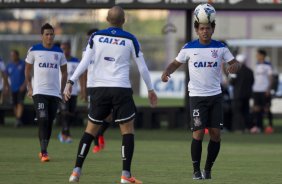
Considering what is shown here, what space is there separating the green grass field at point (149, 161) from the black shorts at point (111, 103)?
0.88 m

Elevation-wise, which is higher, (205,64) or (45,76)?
(205,64)

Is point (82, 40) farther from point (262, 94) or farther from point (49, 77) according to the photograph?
point (49, 77)

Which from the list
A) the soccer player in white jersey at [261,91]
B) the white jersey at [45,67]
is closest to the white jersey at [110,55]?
the white jersey at [45,67]

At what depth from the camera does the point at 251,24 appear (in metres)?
55.5

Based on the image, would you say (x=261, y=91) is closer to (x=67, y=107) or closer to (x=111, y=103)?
(x=67, y=107)

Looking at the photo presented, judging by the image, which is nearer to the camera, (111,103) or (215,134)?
(111,103)

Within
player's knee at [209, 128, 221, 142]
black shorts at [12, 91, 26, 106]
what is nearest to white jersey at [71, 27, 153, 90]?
player's knee at [209, 128, 221, 142]

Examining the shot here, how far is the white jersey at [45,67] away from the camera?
59.7 feet

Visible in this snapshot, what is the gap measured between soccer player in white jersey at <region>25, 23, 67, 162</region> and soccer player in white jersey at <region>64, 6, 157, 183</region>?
4.66 meters

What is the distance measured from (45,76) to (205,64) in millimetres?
4807

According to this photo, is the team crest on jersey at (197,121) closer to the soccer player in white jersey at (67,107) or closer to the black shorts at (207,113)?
the black shorts at (207,113)

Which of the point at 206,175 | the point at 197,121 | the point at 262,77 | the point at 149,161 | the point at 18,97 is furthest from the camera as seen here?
the point at 18,97

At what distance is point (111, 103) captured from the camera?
526 inches

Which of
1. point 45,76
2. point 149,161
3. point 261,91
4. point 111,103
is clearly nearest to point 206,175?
point 111,103
